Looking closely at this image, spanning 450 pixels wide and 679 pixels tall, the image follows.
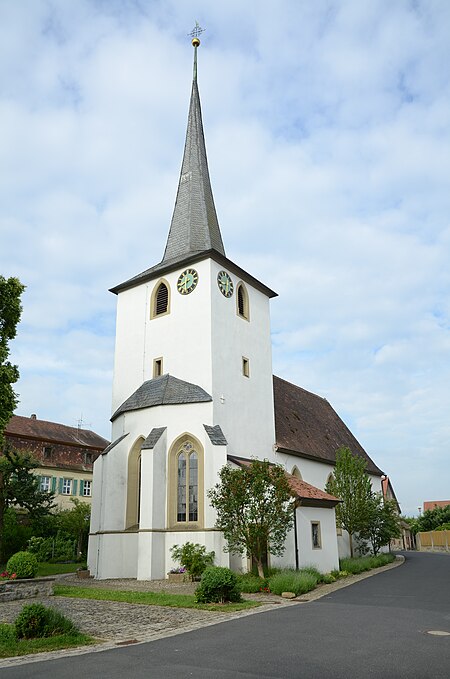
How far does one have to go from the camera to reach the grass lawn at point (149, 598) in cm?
1300

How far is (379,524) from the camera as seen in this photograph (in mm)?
28703

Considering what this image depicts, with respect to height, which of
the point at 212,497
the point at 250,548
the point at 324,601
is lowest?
the point at 324,601

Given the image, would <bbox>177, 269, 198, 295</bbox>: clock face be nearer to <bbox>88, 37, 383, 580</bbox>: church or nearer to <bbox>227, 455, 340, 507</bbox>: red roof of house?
<bbox>88, 37, 383, 580</bbox>: church

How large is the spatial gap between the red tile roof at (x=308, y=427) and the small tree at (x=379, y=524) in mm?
3479

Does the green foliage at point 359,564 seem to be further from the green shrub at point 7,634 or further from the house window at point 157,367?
the green shrub at point 7,634

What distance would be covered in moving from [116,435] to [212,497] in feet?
21.2

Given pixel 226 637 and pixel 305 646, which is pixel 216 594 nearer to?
pixel 226 637

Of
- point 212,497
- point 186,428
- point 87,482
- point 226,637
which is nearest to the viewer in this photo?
point 226,637

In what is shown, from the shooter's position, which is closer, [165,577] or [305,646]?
[305,646]

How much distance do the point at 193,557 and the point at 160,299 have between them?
36.9 feet

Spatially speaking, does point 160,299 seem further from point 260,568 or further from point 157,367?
point 260,568

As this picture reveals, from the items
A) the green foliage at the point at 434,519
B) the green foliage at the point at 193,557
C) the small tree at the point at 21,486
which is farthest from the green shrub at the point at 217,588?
the green foliage at the point at 434,519

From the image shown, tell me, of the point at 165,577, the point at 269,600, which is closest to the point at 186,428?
the point at 165,577

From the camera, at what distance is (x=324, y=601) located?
1469 centimetres
